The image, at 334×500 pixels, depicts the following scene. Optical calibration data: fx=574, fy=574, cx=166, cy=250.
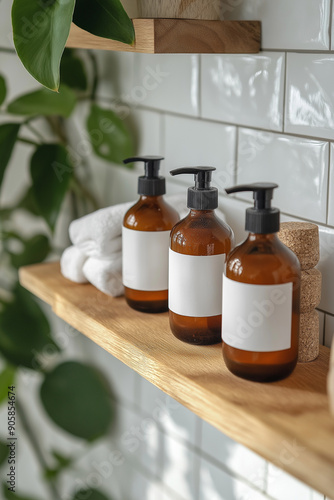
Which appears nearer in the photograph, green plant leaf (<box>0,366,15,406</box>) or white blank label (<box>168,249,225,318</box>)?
white blank label (<box>168,249,225,318</box>)

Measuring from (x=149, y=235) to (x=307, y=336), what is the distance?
0.24 metres

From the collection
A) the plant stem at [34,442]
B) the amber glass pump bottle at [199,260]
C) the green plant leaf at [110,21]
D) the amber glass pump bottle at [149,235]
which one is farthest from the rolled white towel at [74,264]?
the plant stem at [34,442]

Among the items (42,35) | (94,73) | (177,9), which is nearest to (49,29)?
(42,35)

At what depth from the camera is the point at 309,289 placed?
628 mm

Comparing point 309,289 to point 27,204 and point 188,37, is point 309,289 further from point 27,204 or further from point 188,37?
point 27,204

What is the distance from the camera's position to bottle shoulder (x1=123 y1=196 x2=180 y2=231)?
750mm

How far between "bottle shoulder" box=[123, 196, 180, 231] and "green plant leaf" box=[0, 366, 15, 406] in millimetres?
567

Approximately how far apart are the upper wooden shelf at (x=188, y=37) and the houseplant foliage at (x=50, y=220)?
A: 0.29m

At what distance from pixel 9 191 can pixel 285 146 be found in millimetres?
640

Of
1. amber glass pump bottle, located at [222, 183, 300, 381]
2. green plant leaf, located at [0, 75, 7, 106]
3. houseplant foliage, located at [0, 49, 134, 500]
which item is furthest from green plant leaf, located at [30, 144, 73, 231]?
amber glass pump bottle, located at [222, 183, 300, 381]

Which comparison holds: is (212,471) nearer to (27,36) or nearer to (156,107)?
(156,107)

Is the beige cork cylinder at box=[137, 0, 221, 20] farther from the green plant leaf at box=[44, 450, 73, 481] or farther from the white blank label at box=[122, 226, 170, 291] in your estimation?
the green plant leaf at box=[44, 450, 73, 481]

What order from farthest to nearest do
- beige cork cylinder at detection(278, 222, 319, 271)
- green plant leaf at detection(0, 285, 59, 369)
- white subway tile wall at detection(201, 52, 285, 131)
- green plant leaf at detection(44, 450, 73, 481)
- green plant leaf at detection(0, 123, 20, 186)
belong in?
green plant leaf at detection(44, 450, 73, 481), green plant leaf at detection(0, 285, 59, 369), green plant leaf at detection(0, 123, 20, 186), white subway tile wall at detection(201, 52, 285, 131), beige cork cylinder at detection(278, 222, 319, 271)

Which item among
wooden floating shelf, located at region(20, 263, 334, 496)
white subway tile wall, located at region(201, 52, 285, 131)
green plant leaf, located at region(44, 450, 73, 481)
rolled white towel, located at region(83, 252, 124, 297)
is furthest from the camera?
green plant leaf, located at region(44, 450, 73, 481)
